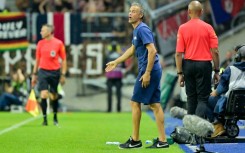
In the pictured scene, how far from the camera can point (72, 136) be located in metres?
15.1

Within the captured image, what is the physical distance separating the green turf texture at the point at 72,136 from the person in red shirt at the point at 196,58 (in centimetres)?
83

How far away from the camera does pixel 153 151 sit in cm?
1192

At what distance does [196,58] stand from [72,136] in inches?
134

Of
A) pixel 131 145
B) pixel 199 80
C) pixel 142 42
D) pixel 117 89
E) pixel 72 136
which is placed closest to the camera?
pixel 142 42

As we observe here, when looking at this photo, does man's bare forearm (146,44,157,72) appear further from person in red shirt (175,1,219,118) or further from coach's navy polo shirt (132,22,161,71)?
person in red shirt (175,1,219,118)

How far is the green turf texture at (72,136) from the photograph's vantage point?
485 inches

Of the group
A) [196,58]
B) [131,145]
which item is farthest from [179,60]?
[131,145]

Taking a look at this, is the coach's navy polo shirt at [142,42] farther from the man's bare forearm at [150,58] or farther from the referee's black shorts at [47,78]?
the referee's black shorts at [47,78]

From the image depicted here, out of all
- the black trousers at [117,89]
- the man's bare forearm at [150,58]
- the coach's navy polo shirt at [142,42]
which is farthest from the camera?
the black trousers at [117,89]

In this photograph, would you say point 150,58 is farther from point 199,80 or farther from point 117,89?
point 117,89

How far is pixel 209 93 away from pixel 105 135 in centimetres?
325

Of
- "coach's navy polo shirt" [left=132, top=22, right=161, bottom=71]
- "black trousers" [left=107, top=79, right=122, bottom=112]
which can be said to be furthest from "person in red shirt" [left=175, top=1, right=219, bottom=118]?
"black trousers" [left=107, top=79, right=122, bottom=112]

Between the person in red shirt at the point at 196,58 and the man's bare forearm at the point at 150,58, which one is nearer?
the man's bare forearm at the point at 150,58

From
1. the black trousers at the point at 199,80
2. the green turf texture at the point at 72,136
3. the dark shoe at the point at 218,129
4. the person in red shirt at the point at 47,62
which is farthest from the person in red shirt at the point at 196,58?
the person in red shirt at the point at 47,62
